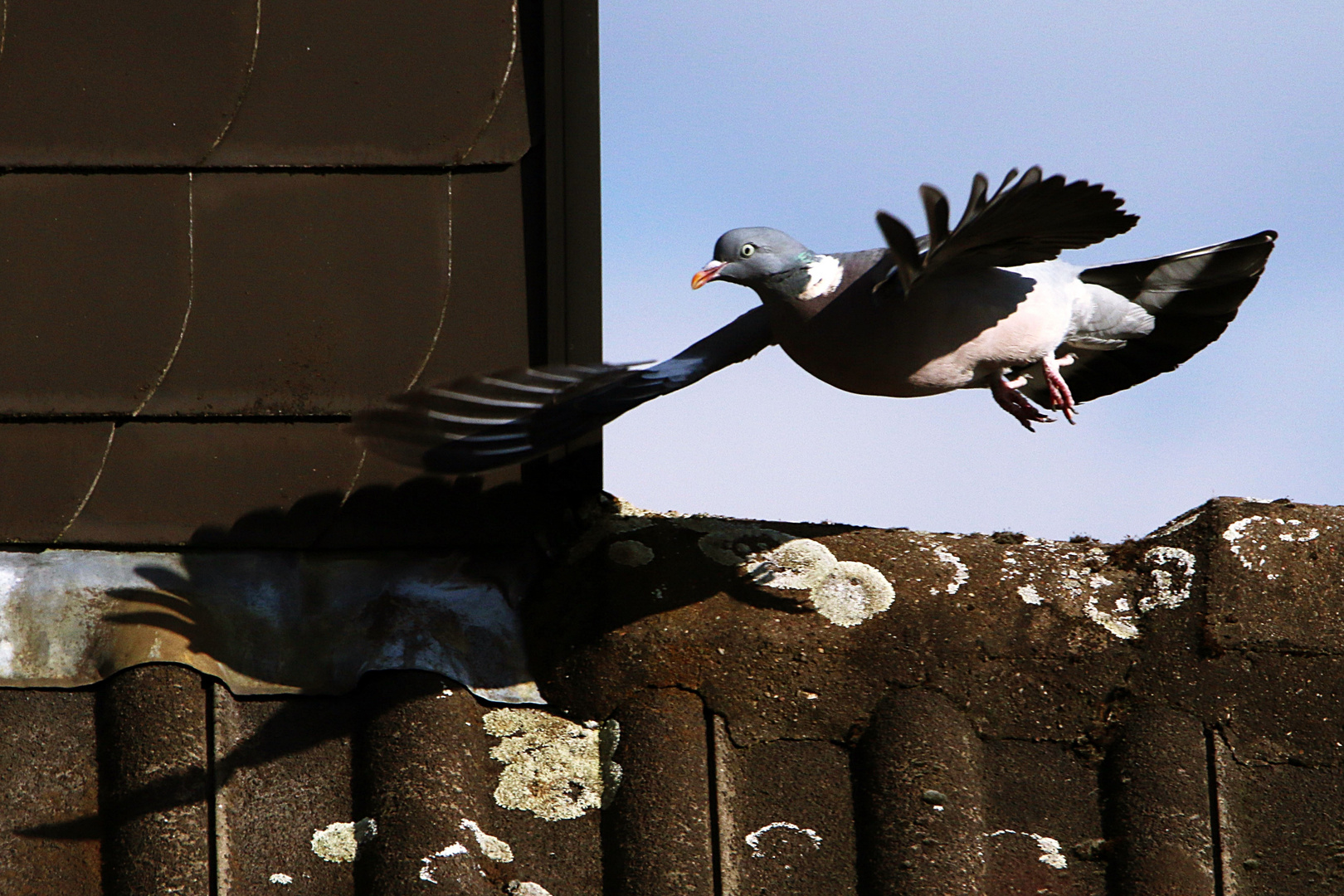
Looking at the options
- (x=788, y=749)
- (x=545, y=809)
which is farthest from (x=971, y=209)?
(x=545, y=809)

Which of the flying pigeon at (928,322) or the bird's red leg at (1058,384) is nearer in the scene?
the flying pigeon at (928,322)

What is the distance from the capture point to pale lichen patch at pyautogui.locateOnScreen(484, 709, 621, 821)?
5.90ft

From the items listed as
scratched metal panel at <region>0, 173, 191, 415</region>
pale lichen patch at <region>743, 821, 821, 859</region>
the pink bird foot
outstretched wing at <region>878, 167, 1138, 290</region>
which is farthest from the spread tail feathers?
scratched metal panel at <region>0, 173, 191, 415</region>

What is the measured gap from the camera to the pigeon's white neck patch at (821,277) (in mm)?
2154

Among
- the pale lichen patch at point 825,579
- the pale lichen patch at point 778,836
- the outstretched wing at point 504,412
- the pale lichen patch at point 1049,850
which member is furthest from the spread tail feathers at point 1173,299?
the pale lichen patch at point 778,836

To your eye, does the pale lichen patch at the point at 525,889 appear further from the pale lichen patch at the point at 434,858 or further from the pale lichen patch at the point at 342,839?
the pale lichen patch at the point at 342,839

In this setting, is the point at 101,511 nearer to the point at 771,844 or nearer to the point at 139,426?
the point at 139,426

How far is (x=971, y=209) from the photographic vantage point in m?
1.76

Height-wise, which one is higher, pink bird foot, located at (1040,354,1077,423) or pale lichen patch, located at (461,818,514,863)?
pink bird foot, located at (1040,354,1077,423)

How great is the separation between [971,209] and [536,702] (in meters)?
0.99

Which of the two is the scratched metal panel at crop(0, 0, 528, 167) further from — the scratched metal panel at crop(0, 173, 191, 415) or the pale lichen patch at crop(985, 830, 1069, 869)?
the pale lichen patch at crop(985, 830, 1069, 869)

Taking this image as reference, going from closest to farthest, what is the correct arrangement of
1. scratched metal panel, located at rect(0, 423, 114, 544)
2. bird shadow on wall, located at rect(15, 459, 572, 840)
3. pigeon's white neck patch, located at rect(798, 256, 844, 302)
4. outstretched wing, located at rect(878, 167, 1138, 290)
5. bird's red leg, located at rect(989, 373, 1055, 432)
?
outstretched wing, located at rect(878, 167, 1138, 290) → bird shadow on wall, located at rect(15, 459, 572, 840) → scratched metal panel, located at rect(0, 423, 114, 544) → pigeon's white neck patch, located at rect(798, 256, 844, 302) → bird's red leg, located at rect(989, 373, 1055, 432)

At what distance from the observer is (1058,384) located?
7.72 ft

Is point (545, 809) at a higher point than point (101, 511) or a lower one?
lower
